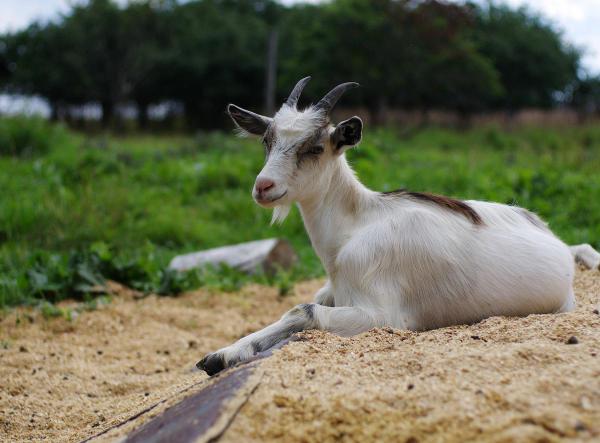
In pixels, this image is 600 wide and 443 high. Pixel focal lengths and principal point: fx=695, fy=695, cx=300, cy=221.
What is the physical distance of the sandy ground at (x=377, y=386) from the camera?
2598mm

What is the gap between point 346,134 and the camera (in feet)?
14.7

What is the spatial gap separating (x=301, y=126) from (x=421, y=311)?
54.6 inches

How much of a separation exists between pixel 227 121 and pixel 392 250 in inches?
1298

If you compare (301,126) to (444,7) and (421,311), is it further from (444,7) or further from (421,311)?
(444,7)

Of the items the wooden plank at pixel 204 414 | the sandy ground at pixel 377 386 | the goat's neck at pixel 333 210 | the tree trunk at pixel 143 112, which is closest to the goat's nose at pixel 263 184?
the goat's neck at pixel 333 210

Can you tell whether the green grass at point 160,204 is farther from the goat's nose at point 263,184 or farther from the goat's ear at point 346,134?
the goat's nose at point 263,184

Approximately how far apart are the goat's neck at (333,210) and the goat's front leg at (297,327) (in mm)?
549

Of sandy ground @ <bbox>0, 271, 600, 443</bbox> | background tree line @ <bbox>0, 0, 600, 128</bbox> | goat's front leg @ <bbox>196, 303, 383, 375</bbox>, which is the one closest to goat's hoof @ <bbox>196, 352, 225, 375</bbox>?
goat's front leg @ <bbox>196, 303, 383, 375</bbox>

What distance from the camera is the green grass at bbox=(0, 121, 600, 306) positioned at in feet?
24.9

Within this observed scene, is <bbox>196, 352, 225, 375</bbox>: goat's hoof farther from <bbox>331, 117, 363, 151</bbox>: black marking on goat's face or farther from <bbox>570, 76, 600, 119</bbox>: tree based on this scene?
<bbox>570, 76, 600, 119</bbox>: tree

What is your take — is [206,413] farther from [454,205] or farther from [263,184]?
[454,205]

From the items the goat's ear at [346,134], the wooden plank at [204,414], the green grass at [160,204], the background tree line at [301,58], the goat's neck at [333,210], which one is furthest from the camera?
the background tree line at [301,58]

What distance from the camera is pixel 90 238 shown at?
8922 mm

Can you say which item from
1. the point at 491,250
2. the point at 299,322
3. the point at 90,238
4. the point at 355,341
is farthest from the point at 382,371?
the point at 90,238
